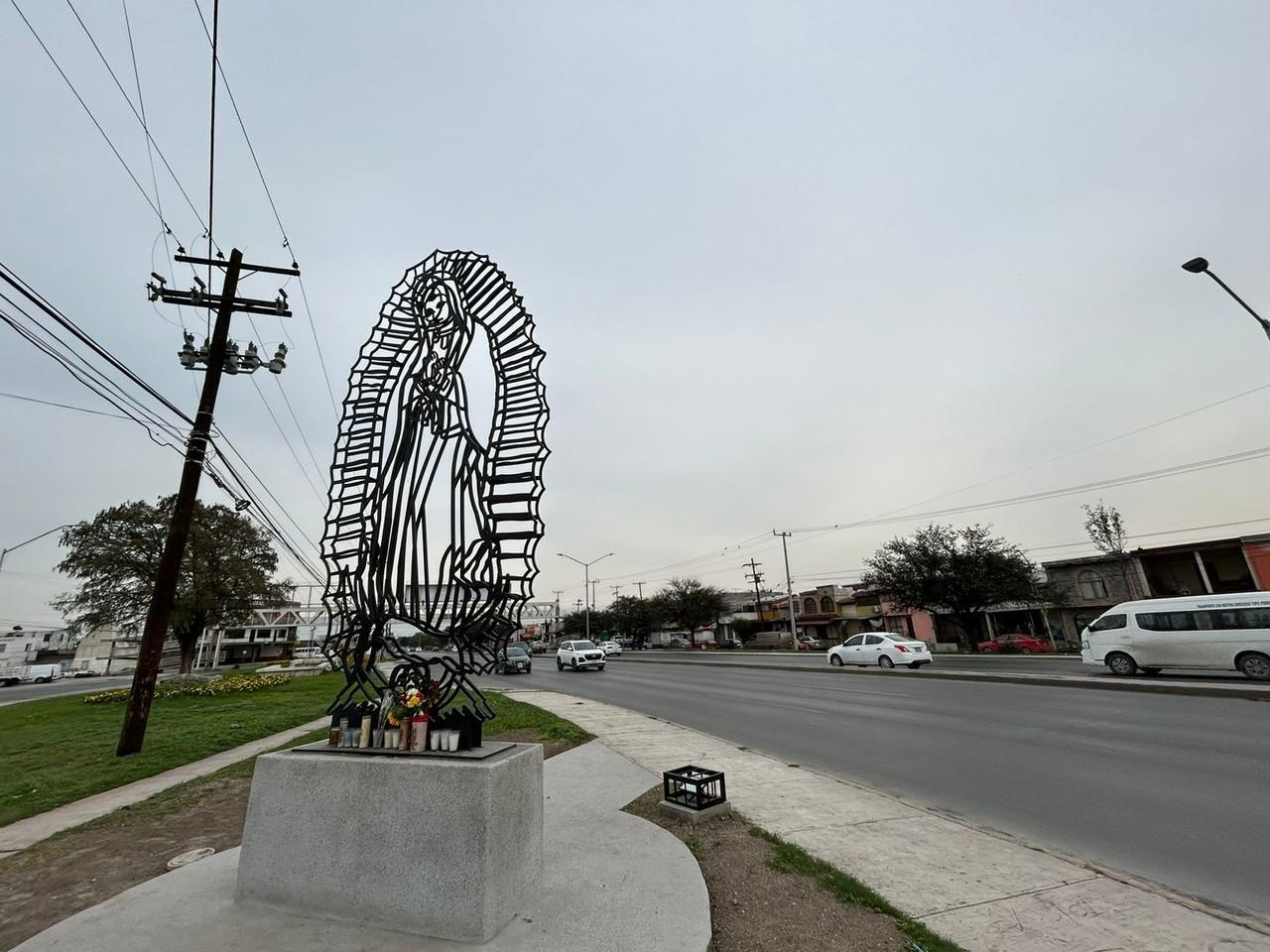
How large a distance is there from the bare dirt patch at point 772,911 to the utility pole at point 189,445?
29.0ft

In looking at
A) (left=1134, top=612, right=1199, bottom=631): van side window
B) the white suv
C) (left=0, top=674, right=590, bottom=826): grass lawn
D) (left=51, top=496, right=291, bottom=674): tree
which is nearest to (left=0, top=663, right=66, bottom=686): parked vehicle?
(left=51, top=496, right=291, bottom=674): tree

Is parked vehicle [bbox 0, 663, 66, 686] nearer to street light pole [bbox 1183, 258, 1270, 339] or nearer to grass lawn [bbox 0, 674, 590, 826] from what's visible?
grass lawn [bbox 0, 674, 590, 826]

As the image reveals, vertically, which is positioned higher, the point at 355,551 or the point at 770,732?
the point at 355,551

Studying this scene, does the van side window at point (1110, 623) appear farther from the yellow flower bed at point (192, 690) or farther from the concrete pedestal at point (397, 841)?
the yellow flower bed at point (192, 690)

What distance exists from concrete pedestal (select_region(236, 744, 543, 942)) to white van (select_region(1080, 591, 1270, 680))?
720 inches

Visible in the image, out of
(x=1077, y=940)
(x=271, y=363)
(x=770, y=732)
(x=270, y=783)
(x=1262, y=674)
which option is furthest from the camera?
(x=1262, y=674)

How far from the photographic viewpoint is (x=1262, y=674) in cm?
1341

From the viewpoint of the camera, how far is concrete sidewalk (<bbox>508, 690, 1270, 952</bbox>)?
3215 millimetres

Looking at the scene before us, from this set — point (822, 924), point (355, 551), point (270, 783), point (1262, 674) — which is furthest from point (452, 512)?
point (1262, 674)

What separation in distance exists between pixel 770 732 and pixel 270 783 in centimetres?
841

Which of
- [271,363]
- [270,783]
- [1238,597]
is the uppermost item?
[271,363]

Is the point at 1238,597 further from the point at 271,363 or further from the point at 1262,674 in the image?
the point at 271,363

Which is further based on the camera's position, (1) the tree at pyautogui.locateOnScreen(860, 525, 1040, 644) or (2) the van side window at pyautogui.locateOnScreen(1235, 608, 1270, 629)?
(1) the tree at pyautogui.locateOnScreen(860, 525, 1040, 644)

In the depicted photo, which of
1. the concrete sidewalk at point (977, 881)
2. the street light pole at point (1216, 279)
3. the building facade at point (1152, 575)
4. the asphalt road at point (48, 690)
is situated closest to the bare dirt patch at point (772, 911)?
the concrete sidewalk at point (977, 881)
